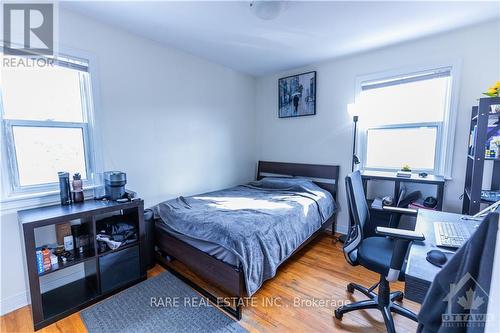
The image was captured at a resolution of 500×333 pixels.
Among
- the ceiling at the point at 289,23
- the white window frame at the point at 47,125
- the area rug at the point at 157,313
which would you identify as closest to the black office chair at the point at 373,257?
the area rug at the point at 157,313

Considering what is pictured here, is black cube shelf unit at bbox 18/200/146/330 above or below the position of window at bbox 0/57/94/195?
below

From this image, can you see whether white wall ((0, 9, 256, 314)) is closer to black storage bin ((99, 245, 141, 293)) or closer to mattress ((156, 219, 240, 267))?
black storage bin ((99, 245, 141, 293))

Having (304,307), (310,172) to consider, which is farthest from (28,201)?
(310,172)

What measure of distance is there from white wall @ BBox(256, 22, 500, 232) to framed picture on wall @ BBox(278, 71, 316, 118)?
0.09 metres

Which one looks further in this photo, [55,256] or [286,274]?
[286,274]

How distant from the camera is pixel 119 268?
207 cm

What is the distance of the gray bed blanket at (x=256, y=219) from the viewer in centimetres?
181

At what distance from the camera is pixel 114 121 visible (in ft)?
7.78

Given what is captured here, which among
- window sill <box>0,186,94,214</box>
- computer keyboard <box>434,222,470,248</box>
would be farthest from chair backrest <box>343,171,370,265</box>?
window sill <box>0,186,94,214</box>

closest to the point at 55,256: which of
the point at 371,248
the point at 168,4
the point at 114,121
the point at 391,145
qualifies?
the point at 114,121

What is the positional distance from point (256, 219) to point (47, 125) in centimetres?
207

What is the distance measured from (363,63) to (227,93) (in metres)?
1.99

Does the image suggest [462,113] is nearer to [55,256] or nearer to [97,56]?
[97,56]

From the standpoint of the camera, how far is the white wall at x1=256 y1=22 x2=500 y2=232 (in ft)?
7.63
